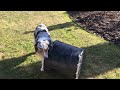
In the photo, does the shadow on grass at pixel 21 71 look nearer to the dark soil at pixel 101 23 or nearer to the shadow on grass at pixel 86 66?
the shadow on grass at pixel 86 66

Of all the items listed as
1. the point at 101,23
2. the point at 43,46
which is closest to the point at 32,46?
the point at 43,46

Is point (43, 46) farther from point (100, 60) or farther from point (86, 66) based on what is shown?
point (100, 60)

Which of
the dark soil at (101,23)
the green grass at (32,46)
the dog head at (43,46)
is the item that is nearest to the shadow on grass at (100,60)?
the green grass at (32,46)

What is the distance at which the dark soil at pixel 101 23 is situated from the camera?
10822 mm

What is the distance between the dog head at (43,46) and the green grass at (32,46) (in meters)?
0.80

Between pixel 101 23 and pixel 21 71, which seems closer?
pixel 21 71

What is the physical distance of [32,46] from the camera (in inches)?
368

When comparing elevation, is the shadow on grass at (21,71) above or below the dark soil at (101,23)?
below

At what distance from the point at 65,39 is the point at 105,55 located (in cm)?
202

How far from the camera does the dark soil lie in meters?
10.8

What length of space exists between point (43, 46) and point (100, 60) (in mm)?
2562
